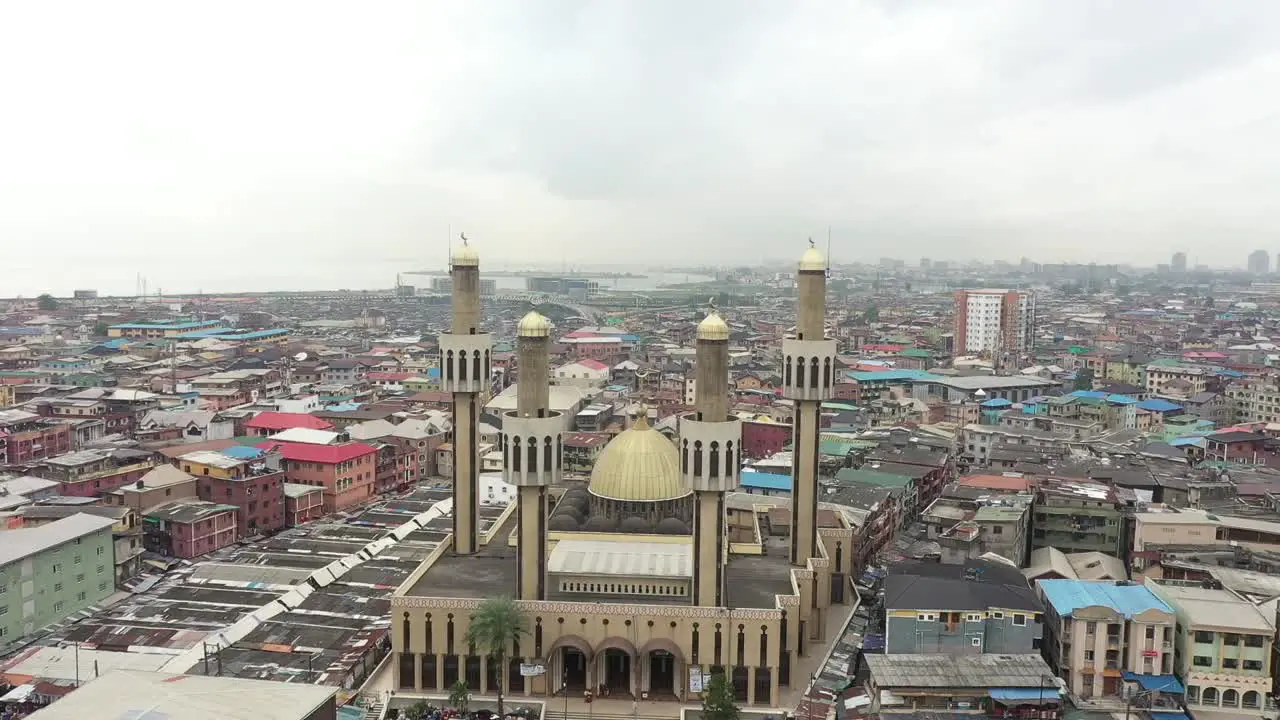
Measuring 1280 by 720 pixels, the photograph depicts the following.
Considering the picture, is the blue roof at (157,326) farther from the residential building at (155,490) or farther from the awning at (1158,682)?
the awning at (1158,682)

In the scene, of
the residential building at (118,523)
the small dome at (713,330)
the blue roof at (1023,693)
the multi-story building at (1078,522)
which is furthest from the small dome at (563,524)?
the multi-story building at (1078,522)

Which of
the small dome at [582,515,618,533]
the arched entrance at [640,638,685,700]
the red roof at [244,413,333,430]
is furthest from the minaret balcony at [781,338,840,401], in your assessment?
the red roof at [244,413,333,430]

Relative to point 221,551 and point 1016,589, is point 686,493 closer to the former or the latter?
point 1016,589

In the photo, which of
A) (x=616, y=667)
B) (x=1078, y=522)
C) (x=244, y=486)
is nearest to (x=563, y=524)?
(x=616, y=667)

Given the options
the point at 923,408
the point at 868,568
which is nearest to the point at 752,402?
the point at 923,408

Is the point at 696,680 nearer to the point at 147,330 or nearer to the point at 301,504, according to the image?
the point at 301,504

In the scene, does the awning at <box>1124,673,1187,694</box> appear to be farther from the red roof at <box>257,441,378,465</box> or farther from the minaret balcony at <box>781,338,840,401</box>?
the red roof at <box>257,441,378,465</box>
